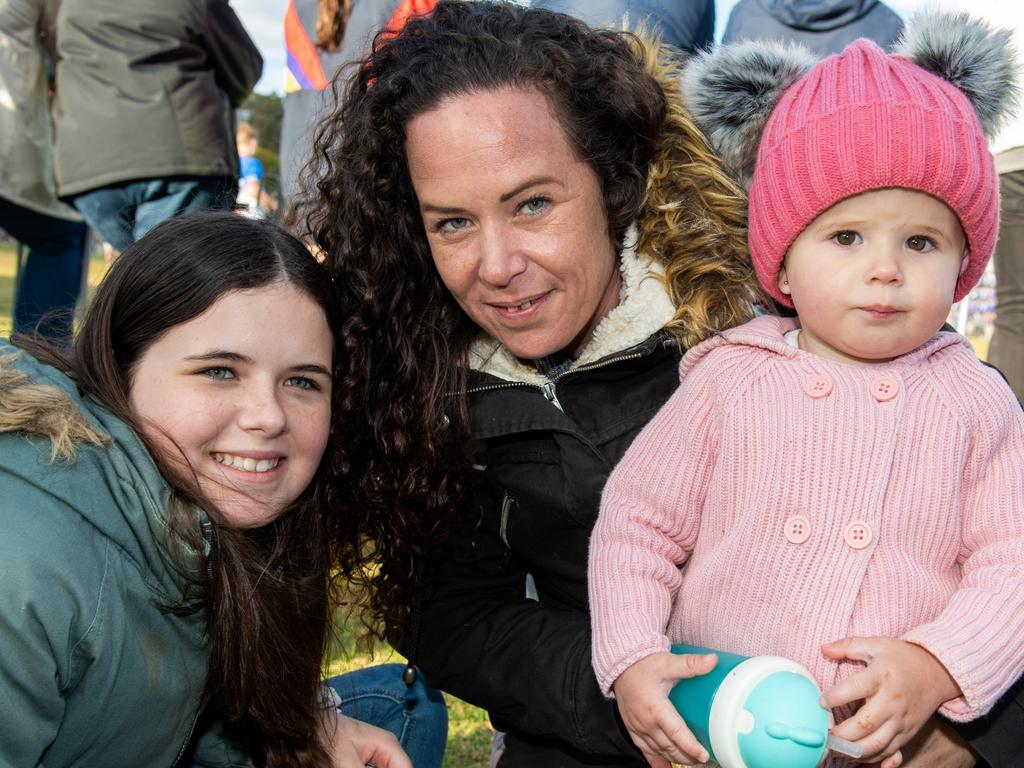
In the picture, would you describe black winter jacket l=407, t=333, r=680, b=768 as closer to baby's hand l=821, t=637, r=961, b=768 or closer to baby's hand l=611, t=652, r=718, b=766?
baby's hand l=611, t=652, r=718, b=766

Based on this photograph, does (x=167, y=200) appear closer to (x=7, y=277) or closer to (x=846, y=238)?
(x=846, y=238)

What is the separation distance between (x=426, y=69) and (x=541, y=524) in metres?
0.94

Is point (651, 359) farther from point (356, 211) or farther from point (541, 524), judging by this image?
point (356, 211)

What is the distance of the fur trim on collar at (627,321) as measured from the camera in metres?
2.05

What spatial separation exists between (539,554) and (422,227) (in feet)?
2.47

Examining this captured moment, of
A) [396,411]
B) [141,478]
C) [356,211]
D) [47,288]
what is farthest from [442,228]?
[47,288]

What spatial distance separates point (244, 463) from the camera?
6.39ft

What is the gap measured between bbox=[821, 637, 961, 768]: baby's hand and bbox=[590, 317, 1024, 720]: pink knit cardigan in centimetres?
3

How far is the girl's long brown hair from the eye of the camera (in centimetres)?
185

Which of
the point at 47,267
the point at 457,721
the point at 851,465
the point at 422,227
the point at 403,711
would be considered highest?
the point at 422,227

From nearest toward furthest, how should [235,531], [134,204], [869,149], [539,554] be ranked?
[869,149] < [235,531] < [539,554] < [134,204]

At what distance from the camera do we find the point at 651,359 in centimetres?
210

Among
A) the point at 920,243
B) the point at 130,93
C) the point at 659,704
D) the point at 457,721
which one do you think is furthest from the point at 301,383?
the point at 130,93

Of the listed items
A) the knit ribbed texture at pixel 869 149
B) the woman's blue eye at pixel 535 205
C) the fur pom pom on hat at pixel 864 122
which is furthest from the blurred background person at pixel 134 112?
the knit ribbed texture at pixel 869 149
